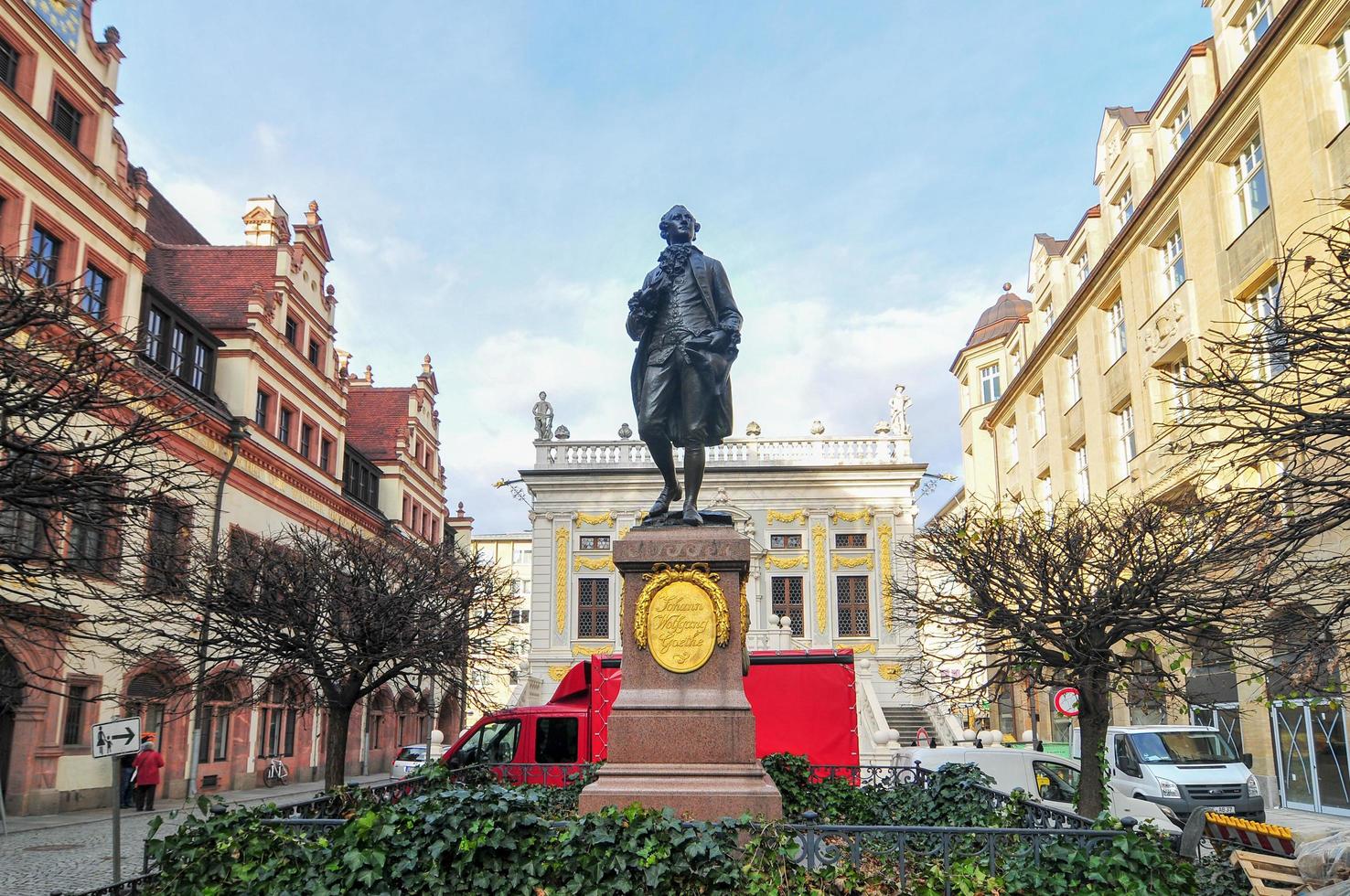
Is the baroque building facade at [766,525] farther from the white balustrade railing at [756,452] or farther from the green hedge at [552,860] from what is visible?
the green hedge at [552,860]

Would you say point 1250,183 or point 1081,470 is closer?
point 1250,183

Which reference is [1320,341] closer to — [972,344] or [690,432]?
[690,432]

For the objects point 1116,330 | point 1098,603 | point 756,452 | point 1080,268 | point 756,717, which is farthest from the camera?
point 756,452

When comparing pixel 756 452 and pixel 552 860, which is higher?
pixel 756 452

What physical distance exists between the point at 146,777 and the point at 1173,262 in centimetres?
2683

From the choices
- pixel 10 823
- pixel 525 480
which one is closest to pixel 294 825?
pixel 10 823

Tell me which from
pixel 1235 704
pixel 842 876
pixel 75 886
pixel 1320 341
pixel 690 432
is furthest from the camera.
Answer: pixel 1235 704

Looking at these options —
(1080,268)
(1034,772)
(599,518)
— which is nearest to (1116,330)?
(1080,268)

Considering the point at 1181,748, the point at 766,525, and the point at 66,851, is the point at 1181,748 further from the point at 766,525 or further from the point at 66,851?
the point at 766,525

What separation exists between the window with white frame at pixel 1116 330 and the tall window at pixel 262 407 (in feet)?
79.6

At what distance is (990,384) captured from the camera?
46438mm

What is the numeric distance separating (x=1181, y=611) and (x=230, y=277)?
2706 cm

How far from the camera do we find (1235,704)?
2323 cm

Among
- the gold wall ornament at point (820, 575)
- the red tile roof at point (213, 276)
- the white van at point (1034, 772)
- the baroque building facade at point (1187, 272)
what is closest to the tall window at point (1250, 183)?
the baroque building facade at point (1187, 272)
